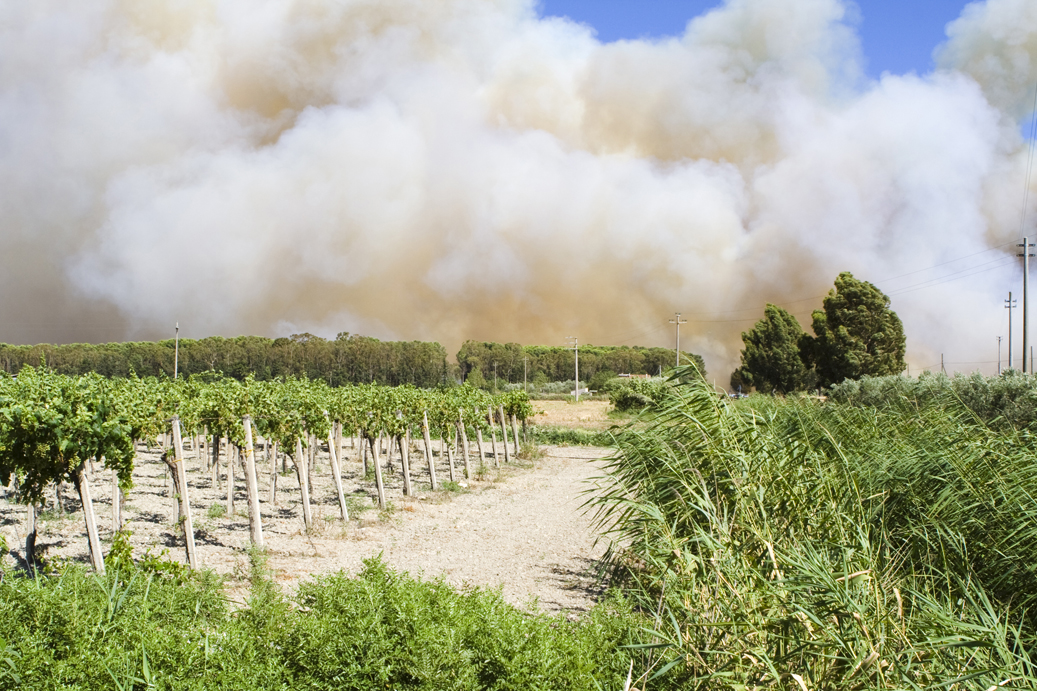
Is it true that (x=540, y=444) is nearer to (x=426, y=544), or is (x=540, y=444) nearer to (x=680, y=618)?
(x=426, y=544)

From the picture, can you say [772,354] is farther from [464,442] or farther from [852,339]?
[464,442]

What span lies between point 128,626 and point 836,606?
3812 mm

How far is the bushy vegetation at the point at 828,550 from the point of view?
10.7ft

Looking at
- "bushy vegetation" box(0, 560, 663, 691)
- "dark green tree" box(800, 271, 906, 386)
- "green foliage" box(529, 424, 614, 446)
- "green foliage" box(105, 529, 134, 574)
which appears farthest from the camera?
"dark green tree" box(800, 271, 906, 386)

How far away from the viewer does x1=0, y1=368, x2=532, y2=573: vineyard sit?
24.1 feet

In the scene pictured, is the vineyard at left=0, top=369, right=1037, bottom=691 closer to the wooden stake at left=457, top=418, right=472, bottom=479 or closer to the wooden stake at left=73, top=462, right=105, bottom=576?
the wooden stake at left=73, top=462, right=105, bottom=576

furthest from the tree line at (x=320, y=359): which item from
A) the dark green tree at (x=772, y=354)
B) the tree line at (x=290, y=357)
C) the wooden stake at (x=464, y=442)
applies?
Result: the wooden stake at (x=464, y=442)

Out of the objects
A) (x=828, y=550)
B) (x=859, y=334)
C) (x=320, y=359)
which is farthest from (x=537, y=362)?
(x=828, y=550)

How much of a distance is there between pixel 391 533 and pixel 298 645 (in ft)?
27.8

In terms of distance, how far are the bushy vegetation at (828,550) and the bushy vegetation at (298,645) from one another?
2.20 ft

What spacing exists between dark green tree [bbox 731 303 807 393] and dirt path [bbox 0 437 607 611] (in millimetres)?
35271

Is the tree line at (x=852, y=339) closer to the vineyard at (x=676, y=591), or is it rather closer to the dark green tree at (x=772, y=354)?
the dark green tree at (x=772, y=354)

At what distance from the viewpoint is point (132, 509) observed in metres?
13.8

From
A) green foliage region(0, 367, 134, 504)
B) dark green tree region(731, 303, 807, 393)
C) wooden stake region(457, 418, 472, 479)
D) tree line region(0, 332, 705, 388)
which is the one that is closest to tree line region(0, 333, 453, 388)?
tree line region(0, 332, 705, 388)
